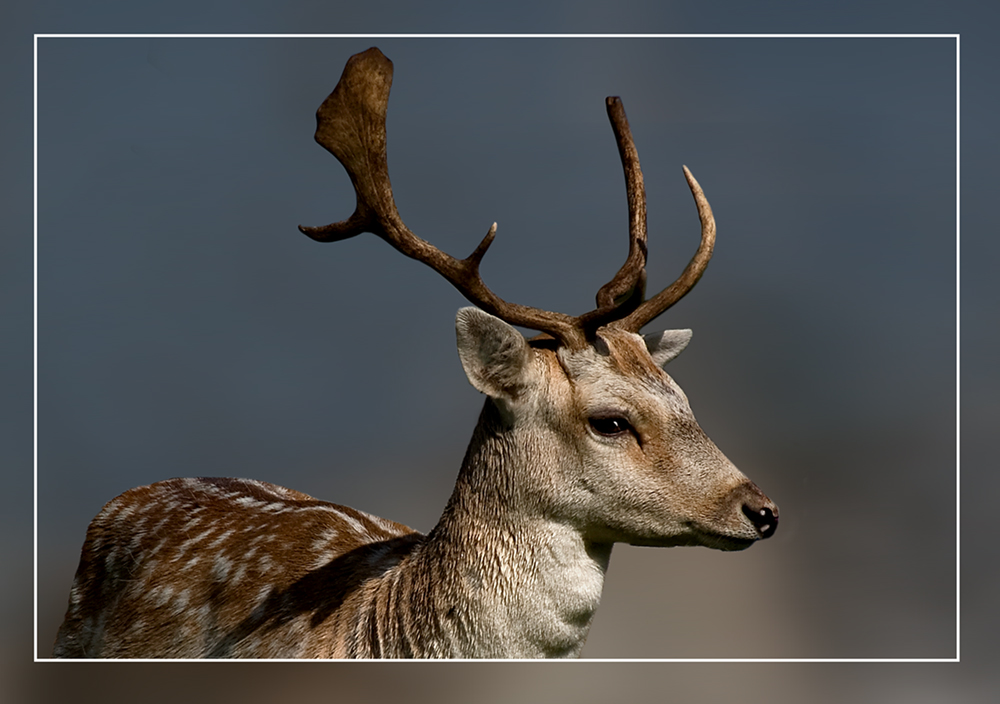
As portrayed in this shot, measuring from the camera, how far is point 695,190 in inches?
162

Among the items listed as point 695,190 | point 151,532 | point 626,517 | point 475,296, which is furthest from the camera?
point 151,532

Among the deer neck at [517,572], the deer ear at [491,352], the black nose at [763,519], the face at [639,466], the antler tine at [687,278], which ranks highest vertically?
the antler tine at [687,278]

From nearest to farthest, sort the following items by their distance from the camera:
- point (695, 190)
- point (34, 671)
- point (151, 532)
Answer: point (695, 190)
point (34, 671)
point (151, 532)

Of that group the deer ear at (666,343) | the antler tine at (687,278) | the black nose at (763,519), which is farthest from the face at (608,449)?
the deer ear at (666,343)

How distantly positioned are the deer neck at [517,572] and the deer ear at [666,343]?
734 millimetres

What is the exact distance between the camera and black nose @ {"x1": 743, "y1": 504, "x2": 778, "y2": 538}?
11.4 feet

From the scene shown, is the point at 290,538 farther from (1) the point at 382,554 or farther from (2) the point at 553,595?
(2) the point at 553,595

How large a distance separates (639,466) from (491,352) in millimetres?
614

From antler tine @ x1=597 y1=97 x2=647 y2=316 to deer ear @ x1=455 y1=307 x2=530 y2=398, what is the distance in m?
0.41

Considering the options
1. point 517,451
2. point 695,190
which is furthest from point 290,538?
point 695,190

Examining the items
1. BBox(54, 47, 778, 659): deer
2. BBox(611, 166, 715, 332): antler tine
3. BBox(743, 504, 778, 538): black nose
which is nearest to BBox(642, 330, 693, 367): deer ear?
BBox(54, 47, 778, 659): deer

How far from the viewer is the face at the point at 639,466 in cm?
353

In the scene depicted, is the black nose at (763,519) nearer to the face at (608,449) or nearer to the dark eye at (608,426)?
the face at (608,449)

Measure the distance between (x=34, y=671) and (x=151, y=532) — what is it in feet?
2.35
